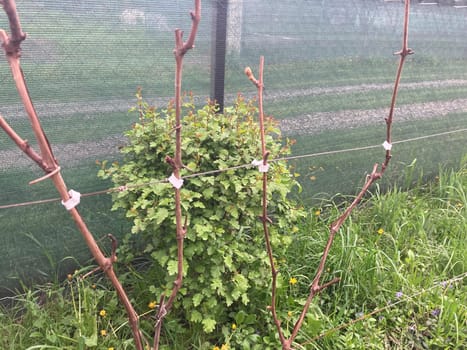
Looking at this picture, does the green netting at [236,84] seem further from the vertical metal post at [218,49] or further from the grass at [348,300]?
the grass at [348,300]

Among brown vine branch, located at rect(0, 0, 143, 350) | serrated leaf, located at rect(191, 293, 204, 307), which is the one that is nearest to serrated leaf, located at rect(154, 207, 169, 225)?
serrated leaf, located at rect(191, 293, 204, 307)

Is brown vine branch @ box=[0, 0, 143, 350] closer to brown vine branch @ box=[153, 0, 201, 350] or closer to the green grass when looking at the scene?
brown vine branch @ box=[153, 0, 201, 350]

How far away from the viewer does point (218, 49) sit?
2.54m

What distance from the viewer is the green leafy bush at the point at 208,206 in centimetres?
178

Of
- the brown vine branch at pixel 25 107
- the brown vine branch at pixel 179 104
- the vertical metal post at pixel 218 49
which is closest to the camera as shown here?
the brown vine branch at pixel 25 107

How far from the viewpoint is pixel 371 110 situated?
339 centimetres

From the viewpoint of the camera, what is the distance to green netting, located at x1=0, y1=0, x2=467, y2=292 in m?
2.13

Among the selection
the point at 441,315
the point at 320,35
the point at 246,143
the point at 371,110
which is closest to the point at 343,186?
the point at 371,110

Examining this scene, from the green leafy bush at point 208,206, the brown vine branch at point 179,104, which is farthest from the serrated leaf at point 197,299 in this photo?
the brown vine branch at point 179,104

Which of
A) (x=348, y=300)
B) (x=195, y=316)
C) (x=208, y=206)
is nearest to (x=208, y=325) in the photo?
(x=195, y=316)

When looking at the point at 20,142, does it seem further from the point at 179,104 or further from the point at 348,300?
the point at 348,300

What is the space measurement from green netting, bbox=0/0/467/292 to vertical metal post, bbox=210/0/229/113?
3 centimetres

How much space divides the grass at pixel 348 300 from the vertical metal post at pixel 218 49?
0.99 m

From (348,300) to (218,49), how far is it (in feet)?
5.23
